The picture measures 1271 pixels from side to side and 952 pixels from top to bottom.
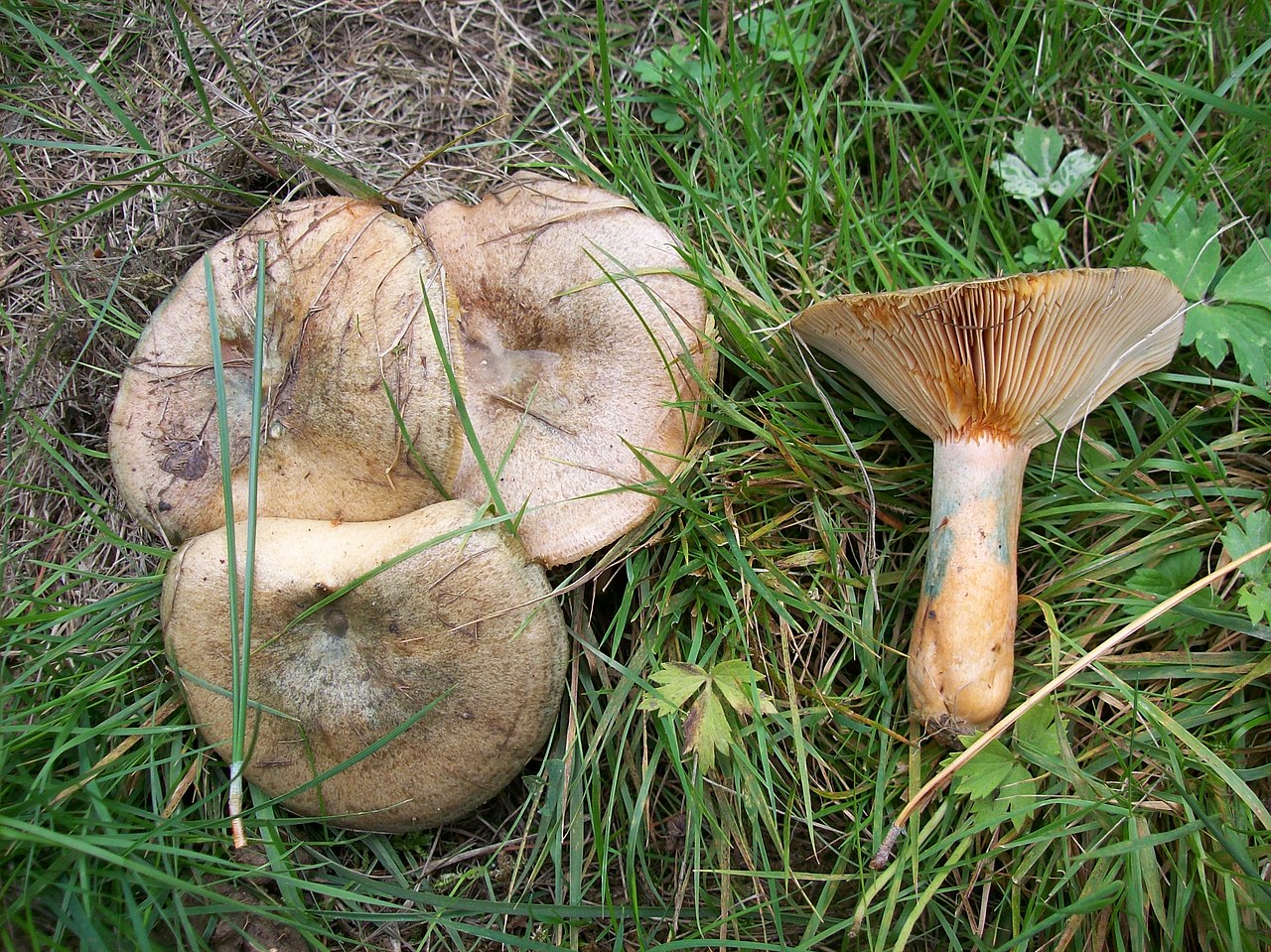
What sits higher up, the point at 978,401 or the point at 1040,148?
the point at 1040,148

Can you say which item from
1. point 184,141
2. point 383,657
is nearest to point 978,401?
point 383,657

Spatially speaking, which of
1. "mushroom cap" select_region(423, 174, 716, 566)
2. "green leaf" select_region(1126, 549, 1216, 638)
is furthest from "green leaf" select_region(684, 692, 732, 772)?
"green leaf" select_region(1126, 549, 1216, 638)

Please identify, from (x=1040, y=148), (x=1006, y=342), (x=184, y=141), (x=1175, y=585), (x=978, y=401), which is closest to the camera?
(x=1006, y=342)

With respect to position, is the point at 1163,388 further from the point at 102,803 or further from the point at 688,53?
the point at 102,803

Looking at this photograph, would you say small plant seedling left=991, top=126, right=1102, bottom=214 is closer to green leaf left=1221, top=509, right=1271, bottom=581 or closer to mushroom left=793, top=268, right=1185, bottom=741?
mushroom left=793, top=268, right=1185, bottom=741

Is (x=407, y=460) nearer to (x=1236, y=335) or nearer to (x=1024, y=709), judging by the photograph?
(x=1024, y=709)

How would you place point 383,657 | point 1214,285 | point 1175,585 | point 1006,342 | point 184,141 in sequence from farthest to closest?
point 184,141, point 1214,285, point 1175,585, point 383,657, point 1006,342

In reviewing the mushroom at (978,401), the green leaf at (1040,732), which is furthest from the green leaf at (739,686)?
the green leaf at (1040,732)
